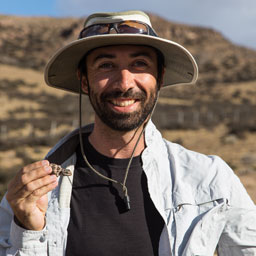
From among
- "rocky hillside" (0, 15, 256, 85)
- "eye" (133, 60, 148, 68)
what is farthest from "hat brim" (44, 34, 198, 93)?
"rocky hillside" (0, 15, 256, 85)

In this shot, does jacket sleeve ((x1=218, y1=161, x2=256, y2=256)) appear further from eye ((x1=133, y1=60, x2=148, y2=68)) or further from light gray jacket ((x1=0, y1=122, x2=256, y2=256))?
eye ((x1=133, y1=60, x2=148, y2=68))

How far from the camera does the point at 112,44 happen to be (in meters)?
2.25

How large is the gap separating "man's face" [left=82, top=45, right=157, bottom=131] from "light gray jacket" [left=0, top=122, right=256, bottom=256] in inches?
10.5

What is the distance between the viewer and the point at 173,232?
1.98 m

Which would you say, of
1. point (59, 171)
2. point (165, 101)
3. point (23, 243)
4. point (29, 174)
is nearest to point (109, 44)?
point (59, 171)

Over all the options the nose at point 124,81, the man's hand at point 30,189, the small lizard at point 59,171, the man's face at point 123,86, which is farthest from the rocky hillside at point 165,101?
the man's hand at point 30,189

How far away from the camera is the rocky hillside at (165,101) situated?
18.1 m

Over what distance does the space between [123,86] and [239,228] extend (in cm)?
100

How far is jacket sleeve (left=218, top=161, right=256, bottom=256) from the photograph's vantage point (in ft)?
6.49

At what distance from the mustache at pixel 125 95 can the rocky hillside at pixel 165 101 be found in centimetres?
827

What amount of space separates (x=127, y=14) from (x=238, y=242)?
1432mm

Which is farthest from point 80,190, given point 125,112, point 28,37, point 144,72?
point 28,37

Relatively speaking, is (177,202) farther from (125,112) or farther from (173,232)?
(125,112)

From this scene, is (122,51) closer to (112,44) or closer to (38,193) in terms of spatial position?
(112,44)
